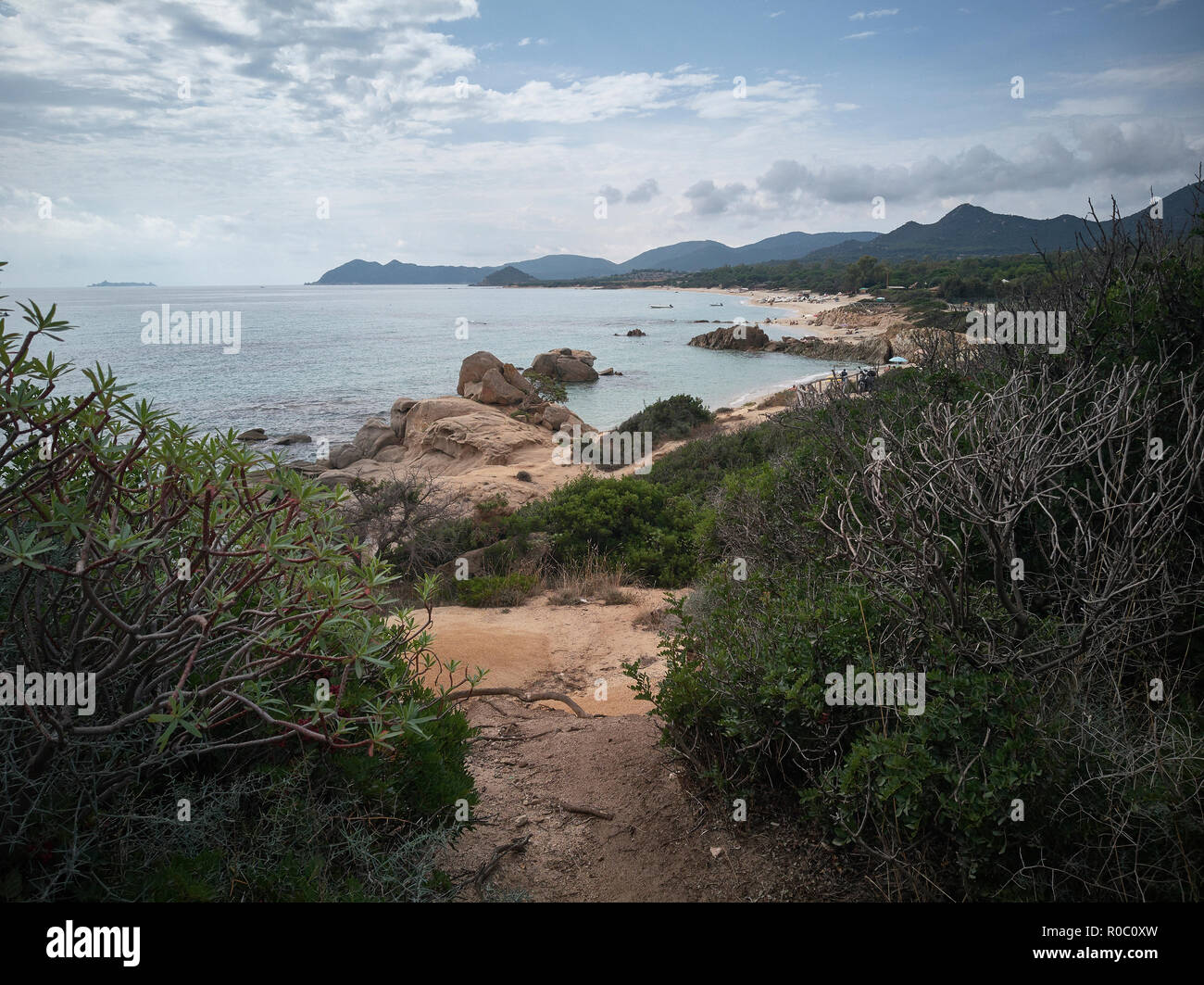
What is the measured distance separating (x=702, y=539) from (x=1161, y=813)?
719 centimetres

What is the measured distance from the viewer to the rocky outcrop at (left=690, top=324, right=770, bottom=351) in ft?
185

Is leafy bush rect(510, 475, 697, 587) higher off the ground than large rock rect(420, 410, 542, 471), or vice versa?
large rock rect(420, 410, 542, 471)

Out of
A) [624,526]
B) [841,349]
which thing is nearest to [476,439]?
[624,526]

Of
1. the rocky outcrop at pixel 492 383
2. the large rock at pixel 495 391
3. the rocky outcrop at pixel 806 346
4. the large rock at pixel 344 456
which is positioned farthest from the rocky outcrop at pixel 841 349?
the large rock at pixel 344 456

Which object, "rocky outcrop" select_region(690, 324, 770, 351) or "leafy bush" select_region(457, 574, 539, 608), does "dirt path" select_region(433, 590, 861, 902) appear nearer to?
"leafy bush" select_region(457, 574, 539, 608)

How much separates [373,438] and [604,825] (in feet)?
81.2

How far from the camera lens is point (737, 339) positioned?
58.1 metres

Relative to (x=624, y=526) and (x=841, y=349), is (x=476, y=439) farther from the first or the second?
(x=841, y=349)

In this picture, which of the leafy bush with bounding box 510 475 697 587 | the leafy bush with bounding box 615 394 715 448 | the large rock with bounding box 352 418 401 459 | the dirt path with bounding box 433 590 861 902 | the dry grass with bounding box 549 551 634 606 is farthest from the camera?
the large rock with bounding box 352 418 401 459

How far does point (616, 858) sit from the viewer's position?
3.77 metres

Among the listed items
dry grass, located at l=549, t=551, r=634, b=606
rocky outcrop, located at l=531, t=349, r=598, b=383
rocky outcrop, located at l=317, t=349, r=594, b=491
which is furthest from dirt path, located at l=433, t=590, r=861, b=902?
rocky outcrop, located at l=531, t=349, r=598, b=383

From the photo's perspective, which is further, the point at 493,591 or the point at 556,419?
the point at 556,419

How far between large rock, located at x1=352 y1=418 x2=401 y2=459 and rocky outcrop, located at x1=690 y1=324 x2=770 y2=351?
32.2 metres

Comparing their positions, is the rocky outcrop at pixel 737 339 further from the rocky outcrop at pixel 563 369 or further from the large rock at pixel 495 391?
the large rock at pixel 495 391
